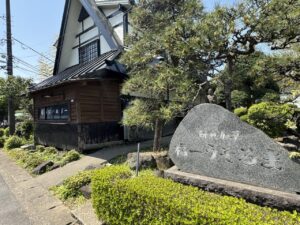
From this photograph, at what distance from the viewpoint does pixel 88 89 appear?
402 inches

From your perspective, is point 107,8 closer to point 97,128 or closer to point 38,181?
point 97,128

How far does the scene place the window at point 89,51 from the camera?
43.2 ft

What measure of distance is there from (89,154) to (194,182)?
6.61 m

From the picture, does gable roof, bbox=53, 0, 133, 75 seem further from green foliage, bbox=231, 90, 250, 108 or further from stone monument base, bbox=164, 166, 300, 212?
stone monument base, bbox=164, 166, 300, 212

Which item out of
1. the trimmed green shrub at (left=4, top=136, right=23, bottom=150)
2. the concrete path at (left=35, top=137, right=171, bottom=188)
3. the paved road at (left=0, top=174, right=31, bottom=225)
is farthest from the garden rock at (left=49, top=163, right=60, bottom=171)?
the trimmed green shrub at (left=4, top=136, right=23, bottom=150)

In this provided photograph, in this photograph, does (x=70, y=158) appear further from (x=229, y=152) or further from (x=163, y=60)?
(x=229, y=152)

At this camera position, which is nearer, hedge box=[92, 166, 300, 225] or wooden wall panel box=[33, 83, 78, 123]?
hedge box=[92, 166, 300, 225]

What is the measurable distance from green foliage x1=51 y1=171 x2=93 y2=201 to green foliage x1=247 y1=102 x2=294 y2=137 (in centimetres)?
409

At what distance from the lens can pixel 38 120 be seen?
1426 cm

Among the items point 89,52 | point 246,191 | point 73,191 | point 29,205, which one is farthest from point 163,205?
point 89,52

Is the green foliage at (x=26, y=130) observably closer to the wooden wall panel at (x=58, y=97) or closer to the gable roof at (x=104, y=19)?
the wooden wall panel at (x=58, y=97)

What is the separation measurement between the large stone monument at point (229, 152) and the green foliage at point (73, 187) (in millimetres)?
2705

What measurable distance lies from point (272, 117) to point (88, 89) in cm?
740

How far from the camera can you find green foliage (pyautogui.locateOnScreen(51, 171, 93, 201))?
587 centimetres
